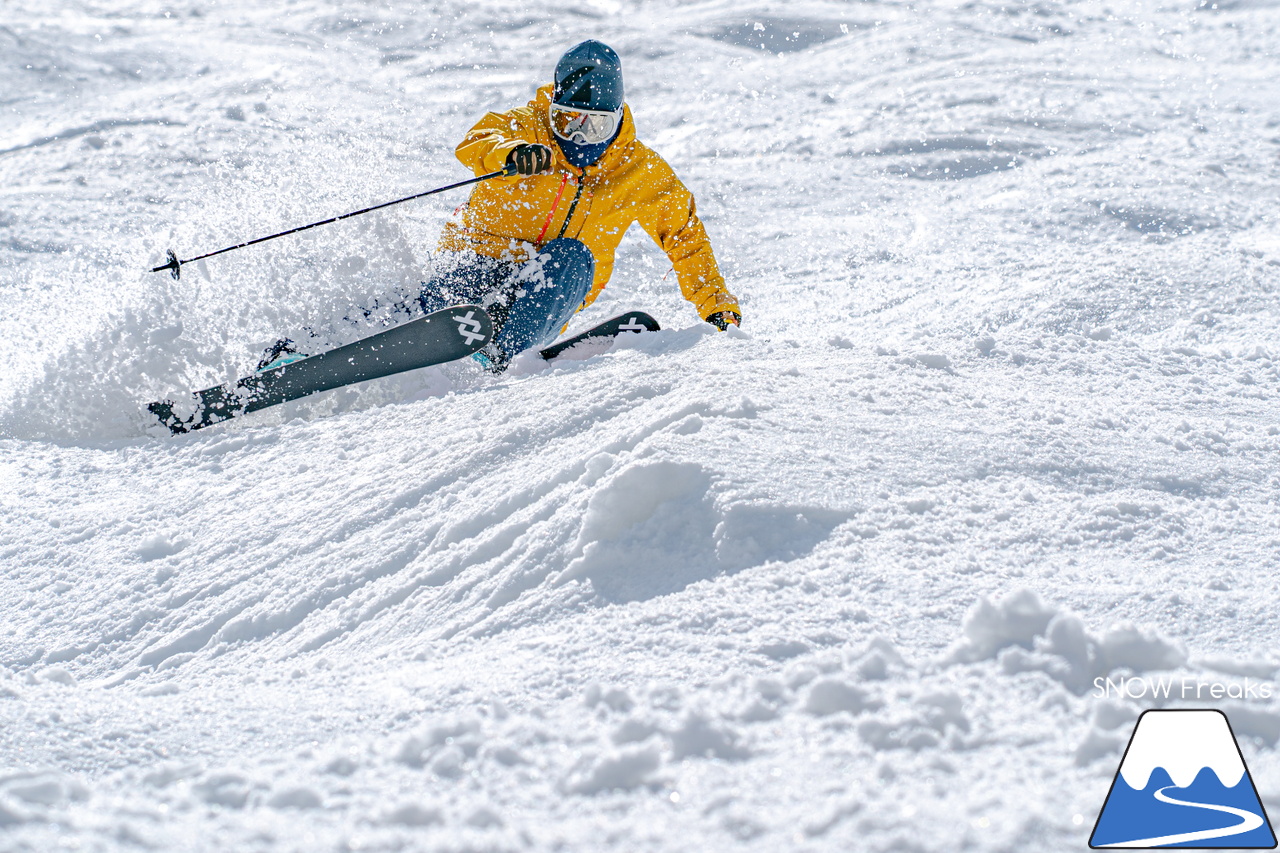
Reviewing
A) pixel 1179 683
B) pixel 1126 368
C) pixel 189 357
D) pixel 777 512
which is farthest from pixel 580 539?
pixel 189 357

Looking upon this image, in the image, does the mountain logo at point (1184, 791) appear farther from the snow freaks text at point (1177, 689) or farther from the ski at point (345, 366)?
the ski at point (345, 366)

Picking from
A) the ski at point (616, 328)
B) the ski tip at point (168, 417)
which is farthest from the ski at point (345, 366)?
the ski at point (616, 328)

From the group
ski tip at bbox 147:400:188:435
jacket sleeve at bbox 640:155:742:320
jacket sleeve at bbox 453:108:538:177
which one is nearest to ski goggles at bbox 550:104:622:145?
jacket sleeve at bbox 453:108:538:177

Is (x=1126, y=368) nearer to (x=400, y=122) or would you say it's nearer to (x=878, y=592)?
(x=878, y=592)

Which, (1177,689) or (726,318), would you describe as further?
(726,318)

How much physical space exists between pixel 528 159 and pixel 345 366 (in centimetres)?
101

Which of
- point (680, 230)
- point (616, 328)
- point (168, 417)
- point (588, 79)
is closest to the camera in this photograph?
point (168, 417)

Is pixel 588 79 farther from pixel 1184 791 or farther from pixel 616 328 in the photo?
pixel 1184 791

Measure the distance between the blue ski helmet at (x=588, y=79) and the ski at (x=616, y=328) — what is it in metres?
0.80

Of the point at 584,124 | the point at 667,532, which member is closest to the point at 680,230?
the point at 584,124

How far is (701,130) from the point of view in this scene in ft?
26.0

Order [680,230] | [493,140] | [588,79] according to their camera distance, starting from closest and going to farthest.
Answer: [588,79], [493,140], [680,230]

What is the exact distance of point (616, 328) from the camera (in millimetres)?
3941

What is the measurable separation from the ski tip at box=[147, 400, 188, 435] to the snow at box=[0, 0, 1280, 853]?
3.9 inches
